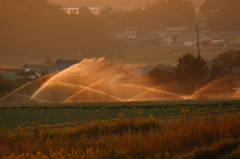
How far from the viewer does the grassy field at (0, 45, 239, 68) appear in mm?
68125

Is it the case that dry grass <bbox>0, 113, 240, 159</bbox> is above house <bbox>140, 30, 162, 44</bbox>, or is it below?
below

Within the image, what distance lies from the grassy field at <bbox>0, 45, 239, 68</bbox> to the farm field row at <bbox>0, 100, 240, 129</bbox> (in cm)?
4439

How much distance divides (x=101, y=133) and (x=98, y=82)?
85.6 feet

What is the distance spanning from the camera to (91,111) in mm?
19797

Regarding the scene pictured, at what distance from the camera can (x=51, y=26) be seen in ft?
282

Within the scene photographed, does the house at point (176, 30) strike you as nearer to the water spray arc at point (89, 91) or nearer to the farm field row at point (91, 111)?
the water spray arc at point (89, 91)

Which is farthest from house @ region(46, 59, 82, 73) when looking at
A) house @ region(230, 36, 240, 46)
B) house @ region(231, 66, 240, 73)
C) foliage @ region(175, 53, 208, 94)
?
house @ region(230, 36, 240, 46)

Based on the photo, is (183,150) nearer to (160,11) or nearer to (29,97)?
(29,97)

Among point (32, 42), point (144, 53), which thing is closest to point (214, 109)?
point (144, 53)

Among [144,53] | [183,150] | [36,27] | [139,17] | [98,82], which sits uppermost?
[139,17]

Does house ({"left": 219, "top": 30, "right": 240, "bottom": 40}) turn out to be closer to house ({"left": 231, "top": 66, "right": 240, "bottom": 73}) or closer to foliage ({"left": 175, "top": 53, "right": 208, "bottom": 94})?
house ({"left": 231, "top": 66, "right": 240, "bottom": 73})

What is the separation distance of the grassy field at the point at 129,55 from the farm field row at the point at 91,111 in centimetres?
4439

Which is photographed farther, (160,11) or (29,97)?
(160,11)

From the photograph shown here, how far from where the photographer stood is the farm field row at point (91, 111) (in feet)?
57.6
